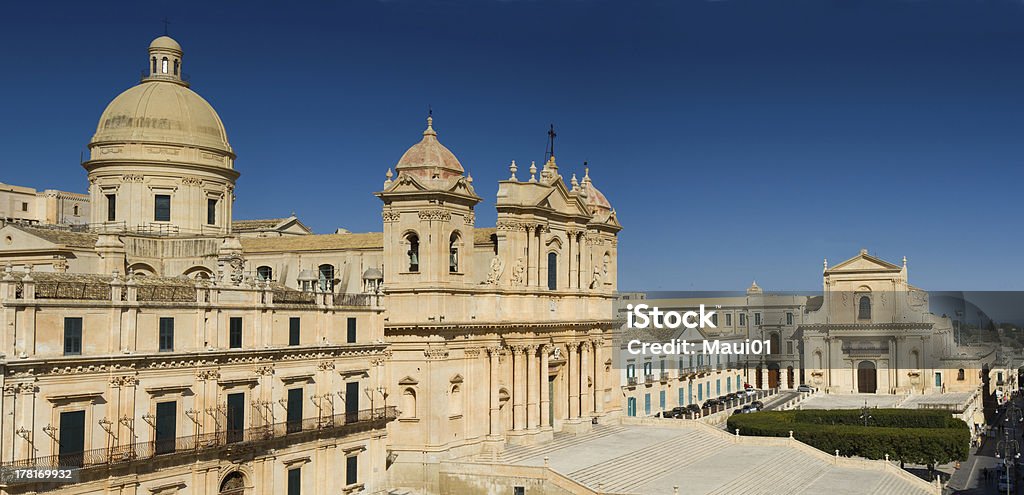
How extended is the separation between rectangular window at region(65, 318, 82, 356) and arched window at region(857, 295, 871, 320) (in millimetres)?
80576

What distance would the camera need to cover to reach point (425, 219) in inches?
1928

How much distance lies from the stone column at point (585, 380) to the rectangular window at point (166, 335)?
29.7m

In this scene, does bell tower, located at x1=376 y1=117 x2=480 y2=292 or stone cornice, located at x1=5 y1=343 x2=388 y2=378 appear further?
bell tower, located at x1=376 y1=117 x2=480 y2=292

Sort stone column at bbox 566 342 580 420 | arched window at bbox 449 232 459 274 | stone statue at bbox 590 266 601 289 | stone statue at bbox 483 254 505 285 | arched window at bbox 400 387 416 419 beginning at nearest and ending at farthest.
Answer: arched window at bbox 400 387 416 419 → arched window at bbox 449 232 459 274 → stone statue at bbox 483 254 505 285 → stone column at bbox 566 342 580 420 → stone statue at bbox 590 266 601 289

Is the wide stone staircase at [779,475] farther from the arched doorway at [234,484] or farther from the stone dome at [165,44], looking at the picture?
the stone dome at [165,44]

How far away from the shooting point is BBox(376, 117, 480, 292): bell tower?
4891cm

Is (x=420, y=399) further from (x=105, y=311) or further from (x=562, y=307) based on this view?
(x=105, y=311)

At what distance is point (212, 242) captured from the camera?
55125 mm

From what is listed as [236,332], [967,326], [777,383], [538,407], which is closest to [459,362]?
[538,407]

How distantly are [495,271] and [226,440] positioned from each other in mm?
18777

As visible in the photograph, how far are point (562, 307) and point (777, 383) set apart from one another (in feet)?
165

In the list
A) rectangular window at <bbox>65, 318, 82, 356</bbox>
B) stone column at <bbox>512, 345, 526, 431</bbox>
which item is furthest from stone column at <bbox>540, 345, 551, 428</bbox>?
rectangular window at <bbox>65, 318, 82, 356</bbox>

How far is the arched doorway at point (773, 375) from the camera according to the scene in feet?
340

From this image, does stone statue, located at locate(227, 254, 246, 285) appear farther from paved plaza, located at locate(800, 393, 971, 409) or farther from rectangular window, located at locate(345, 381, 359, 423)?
paved plaza, located at locate(800, 393, 971, 409)
